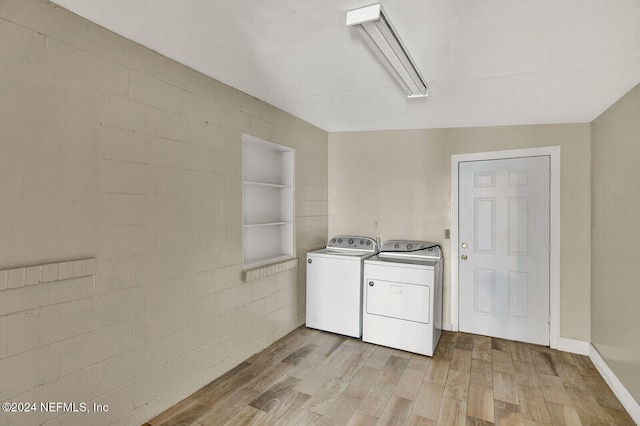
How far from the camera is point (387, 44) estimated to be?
71.6 inches

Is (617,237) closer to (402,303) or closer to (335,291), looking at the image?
(402,303)

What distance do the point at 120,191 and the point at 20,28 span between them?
865 millimetres

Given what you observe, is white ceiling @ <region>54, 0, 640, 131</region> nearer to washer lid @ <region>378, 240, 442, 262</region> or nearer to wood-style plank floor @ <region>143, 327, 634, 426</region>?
washer lid @ <region>378, 240, 442, 262</region>

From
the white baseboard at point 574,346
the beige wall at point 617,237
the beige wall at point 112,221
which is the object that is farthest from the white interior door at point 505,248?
the beige wall at point 112,221

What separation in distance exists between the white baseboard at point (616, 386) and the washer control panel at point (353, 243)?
226 centimetres

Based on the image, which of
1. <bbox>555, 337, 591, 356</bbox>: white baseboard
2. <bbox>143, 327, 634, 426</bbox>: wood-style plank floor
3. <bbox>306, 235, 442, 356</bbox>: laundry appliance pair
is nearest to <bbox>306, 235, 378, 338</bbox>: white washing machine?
<bbox>306, 235, 442, 356</bbox>: laundry appliance pair

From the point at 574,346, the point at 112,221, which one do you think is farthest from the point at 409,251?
the point at 112,221

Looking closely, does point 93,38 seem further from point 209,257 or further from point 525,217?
point 525,217

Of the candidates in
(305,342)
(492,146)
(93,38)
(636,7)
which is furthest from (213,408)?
(492,146)

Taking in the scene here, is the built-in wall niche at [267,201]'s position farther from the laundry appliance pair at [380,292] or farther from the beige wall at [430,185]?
the beige wall at [430,185]

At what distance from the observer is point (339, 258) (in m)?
3.54

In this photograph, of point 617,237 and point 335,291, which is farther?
point 335,291

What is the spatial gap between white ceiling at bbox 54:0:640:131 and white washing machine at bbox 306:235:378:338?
1.65 m

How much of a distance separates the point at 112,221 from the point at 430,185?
3205 mm
